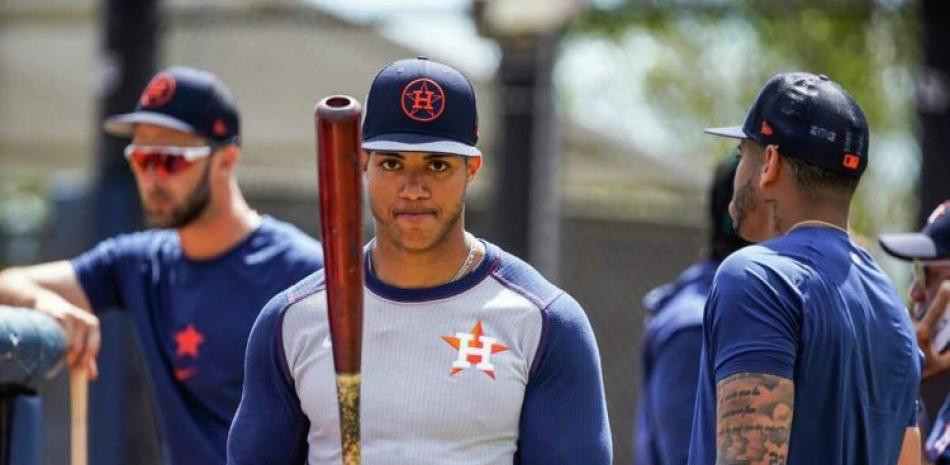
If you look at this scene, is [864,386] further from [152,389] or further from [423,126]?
[152,389]

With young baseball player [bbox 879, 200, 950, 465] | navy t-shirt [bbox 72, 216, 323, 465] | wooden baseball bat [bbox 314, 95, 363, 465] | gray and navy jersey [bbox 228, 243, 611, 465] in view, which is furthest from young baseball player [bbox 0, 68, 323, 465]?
wooden baseball bat [bbox 314, 95, 363, 465]

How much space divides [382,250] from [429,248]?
124mm

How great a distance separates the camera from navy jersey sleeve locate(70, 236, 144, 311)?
223 inches

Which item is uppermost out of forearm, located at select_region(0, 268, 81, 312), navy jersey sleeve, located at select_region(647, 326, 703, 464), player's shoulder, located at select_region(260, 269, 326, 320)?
player's shoulder, located at select_region(260, 269, 326, 320)

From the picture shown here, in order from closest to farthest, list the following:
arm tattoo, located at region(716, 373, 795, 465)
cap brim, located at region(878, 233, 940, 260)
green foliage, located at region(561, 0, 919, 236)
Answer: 1. arm tattoo, located at region(716, 373, 795, 465)
2. cap brim, located at region(878, 233, 940, 260)
3. green foliage, located at region(561, 0, 919, 236)

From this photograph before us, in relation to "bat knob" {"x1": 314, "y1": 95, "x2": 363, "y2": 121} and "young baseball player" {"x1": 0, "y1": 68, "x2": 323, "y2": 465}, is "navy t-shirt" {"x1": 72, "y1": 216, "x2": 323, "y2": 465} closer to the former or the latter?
"young baseball player" {"x1": 0, "y1": 68, "x2": 323, "y2": 465}

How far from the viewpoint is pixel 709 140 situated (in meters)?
16.3

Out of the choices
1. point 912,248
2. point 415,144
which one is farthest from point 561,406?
point 912,248

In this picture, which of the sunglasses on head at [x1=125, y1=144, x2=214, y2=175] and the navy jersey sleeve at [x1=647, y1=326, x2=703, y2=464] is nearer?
the navy jersey sleeve at [x1=647, y1=326, x2=703, y2=464]

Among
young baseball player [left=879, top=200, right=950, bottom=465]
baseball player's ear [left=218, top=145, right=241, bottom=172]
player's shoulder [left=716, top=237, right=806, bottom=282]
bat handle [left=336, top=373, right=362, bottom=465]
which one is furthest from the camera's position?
baseball player's ear [left=218, top=145, right=241, bottom=172]

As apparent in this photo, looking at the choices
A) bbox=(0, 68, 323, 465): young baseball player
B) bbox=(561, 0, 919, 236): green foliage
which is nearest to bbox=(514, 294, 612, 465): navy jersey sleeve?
bbox=(0, 68, 323, 465): young baseball player

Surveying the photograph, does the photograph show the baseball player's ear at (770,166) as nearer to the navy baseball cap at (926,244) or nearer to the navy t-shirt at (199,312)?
the navy baseball cap at (926,244)

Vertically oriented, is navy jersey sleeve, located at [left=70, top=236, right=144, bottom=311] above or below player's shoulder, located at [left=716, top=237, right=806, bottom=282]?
below

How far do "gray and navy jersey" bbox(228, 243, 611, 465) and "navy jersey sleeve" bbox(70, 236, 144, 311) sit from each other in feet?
6.80
